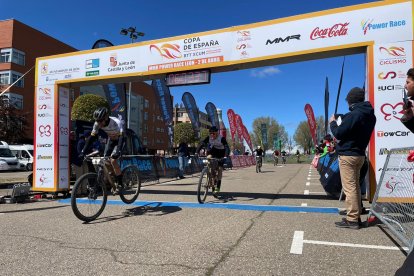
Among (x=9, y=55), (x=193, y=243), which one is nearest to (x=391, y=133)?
(x=193, y=243)

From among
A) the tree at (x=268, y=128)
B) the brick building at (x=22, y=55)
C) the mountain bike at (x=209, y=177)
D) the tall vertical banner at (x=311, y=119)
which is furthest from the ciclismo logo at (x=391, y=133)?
the tree at (x=268, y=128)

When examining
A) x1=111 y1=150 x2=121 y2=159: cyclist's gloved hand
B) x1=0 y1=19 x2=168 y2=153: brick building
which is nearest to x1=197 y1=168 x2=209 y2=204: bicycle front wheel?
x1=111 y1=150 x2=121 y2=159: cyclist's gloved hand

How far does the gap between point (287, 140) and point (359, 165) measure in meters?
109

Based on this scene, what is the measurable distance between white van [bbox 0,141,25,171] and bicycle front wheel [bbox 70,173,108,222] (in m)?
25.4

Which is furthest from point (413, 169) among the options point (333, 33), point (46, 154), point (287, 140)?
point (287, 140)

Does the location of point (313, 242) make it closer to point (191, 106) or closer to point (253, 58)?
point (253, 58)

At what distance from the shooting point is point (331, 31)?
23.1 feet

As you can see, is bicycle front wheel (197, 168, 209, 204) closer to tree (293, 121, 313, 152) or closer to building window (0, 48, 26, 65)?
building window (0, 48, 26, 65)

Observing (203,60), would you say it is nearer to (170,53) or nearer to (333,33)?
(170,53)

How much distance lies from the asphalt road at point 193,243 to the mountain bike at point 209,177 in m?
1.00

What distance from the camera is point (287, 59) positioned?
7738 mm

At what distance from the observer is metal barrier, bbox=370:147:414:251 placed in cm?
491

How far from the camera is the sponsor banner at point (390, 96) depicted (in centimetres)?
639

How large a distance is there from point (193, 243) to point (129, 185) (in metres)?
3.37
